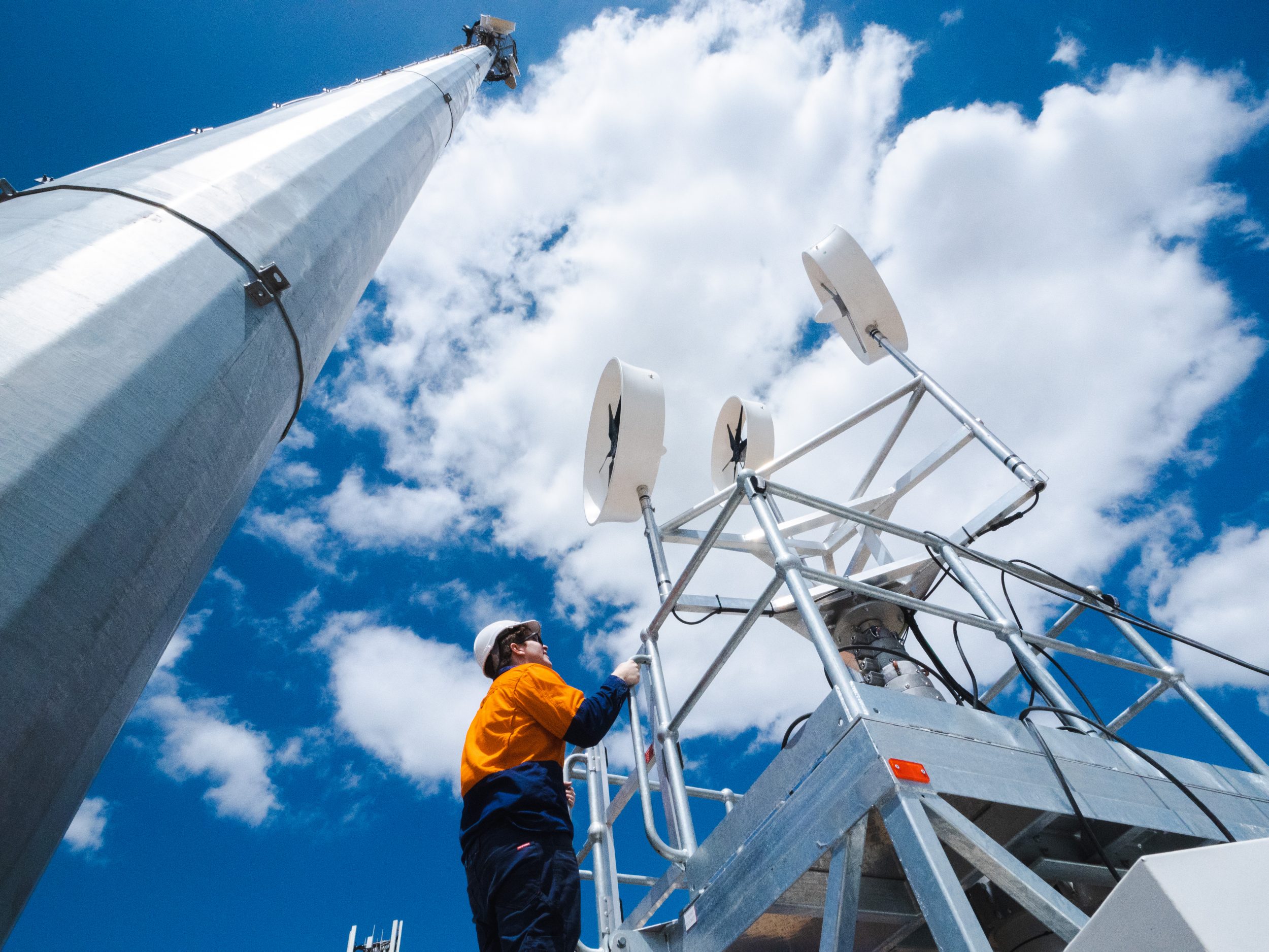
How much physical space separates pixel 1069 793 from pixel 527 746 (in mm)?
2481

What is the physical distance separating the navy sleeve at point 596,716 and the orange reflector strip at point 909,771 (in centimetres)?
187

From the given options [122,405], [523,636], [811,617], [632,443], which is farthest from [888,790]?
[632,443]

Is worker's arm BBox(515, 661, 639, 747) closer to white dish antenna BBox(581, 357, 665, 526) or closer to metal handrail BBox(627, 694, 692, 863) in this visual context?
metal handrail BBox(627, 694, 692, 863)

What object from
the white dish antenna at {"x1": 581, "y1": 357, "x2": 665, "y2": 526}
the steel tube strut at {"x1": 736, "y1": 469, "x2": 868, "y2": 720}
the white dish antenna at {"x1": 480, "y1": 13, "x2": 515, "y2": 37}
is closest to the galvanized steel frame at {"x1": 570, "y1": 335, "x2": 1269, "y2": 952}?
the steel tube strut at {"x1": 736, "y1": 469, "x2": 868, "y2": 720}

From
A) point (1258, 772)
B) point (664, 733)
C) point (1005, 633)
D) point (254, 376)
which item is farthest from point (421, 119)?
point (1258, 772)

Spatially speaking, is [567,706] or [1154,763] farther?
[567,706]

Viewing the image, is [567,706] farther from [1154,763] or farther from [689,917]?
[1154,763]

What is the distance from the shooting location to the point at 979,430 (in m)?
5.57

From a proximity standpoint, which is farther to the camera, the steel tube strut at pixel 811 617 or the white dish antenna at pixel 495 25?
the white dish antenna at pixel 495 25

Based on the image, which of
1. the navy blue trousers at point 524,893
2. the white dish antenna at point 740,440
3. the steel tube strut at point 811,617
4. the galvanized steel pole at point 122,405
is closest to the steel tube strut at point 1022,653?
the steel tube strut at point 811,617

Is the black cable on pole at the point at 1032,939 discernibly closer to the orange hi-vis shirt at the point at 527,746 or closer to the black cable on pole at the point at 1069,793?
the black cable on pole at the point at 1069,793

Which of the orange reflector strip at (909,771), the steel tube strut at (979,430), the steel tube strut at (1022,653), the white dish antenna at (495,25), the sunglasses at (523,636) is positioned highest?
the white dish antenna at (495,25)

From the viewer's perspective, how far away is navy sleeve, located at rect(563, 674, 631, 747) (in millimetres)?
3898

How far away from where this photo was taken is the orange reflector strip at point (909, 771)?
243cm
